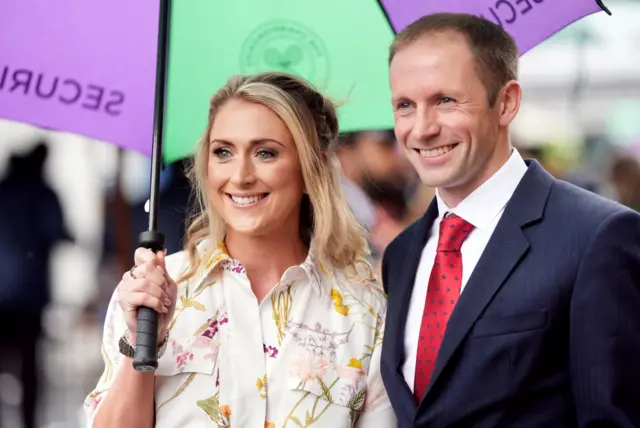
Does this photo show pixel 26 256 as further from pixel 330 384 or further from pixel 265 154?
pixel 330 384

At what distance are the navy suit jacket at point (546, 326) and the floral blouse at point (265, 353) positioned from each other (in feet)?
0.84

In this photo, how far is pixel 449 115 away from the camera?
7.48ft

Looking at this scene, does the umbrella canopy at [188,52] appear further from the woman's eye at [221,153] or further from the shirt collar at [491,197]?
the shirt collar at [491,197]

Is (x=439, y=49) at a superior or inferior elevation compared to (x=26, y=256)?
inferior

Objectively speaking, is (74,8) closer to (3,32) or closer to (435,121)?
(3,32)

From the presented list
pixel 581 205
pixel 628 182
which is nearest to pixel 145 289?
pixel 581 205

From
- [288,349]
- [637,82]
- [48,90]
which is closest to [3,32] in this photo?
[48,90]

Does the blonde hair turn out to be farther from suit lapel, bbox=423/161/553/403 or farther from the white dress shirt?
suit lapel, bbox=423/161/553/403

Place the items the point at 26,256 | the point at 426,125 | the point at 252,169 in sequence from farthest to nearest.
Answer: the point at 26,256
the point at 252,169
the point at 426,125

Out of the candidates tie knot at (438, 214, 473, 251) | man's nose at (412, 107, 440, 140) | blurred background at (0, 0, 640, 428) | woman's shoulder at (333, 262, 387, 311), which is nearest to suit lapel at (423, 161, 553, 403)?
tie knot at (438, 214, 473, 251)

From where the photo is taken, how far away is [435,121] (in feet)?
7.50

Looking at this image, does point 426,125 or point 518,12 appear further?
point 518,12

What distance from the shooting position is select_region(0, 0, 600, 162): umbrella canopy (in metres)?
2.54

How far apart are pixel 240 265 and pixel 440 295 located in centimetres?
59
